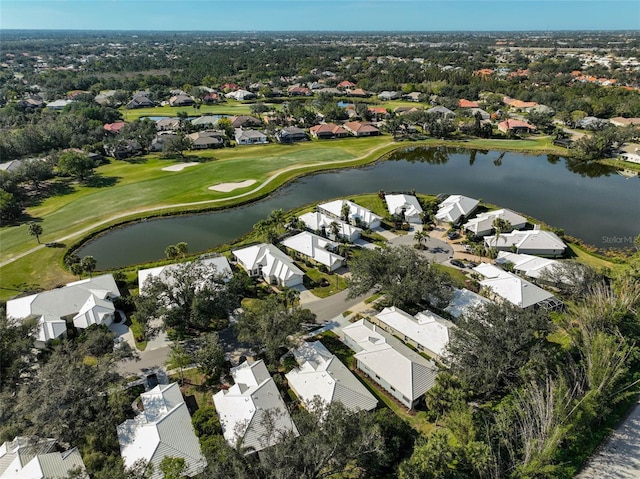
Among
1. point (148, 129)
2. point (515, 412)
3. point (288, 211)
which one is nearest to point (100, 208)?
point (288, 211)

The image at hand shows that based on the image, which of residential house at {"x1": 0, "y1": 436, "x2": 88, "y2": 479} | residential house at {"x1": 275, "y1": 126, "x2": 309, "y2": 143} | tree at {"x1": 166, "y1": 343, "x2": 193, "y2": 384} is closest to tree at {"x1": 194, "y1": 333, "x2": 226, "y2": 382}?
tree at {"x1": 166, "y1": 343, "x2": 193, "y2": 384}

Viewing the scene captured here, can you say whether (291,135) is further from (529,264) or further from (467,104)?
(529,264)

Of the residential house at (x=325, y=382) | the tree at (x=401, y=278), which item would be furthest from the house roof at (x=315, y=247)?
the residential house at (x=325, y=382)

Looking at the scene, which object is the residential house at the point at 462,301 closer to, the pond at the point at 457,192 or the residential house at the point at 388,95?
the pond at the point at 457,192

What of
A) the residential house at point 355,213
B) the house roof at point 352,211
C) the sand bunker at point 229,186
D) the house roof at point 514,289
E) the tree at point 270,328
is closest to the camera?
the tree at point 270,328

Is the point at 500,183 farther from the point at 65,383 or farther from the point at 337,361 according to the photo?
the point at 65,383

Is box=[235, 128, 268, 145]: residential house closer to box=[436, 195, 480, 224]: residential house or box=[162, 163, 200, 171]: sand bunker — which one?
box=[162, 163, 200, 171]: sand bunker

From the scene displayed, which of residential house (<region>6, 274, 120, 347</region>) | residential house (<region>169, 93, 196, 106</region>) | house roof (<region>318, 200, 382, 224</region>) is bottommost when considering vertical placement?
residential house (<region>6, 274, 120, 347</region>)
